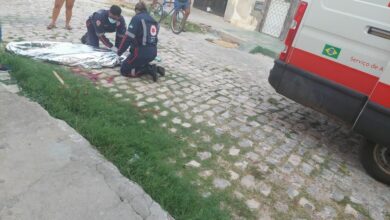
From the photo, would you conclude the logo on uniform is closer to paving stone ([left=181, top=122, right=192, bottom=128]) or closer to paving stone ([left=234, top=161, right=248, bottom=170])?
paving stone ([left=181, top=122, right=192, bottom=128])

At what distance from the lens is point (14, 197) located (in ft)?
8.29

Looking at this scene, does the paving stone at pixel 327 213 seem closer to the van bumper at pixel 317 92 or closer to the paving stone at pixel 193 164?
the van bumper at pixel 317 92

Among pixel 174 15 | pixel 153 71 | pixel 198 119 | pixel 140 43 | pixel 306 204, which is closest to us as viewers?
pixel 306 204

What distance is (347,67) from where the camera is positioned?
3729 millimetres

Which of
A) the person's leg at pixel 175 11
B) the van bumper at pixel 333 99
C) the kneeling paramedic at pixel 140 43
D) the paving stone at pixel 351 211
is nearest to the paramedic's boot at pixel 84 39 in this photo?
the kneeling paramedic at pixel 140 43

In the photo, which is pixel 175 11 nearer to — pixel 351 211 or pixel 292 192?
pixel 292 192

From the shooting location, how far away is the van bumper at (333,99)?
3467 mm

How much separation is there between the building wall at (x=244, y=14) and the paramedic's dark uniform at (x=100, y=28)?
7786 millimetres

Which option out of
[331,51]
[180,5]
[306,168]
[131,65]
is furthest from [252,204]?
[180,5]

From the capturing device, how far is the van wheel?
3747 millimetres

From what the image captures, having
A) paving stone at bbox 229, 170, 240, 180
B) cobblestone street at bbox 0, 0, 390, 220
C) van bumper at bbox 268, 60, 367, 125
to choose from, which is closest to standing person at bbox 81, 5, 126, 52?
cobblestone street at bbox 0, 0, 390, 220

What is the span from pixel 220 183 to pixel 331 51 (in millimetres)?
1954

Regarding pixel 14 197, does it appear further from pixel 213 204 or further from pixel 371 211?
pixel 371 211

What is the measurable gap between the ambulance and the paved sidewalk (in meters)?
2.30
